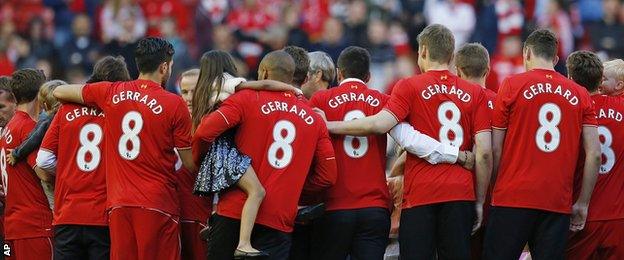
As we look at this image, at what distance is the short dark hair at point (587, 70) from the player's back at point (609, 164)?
0.41 feet

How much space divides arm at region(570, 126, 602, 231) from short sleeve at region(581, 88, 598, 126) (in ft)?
0.12

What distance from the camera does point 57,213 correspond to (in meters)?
8.73

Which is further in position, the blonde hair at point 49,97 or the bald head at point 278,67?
the blonde hair at point 49,97

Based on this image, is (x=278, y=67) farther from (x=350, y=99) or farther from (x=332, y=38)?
(x=332, y=38)

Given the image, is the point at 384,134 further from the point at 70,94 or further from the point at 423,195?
the point at 70,94

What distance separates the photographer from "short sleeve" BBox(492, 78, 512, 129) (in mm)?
8375

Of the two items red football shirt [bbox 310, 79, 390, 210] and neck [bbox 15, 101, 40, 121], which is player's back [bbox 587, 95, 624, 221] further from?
neck [bbox 15, 101, 40, 121]

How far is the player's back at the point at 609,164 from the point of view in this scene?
869 centimetres

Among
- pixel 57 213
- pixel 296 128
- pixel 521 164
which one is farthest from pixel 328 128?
pixel 57 213

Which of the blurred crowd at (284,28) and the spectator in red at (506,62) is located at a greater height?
the blurred crowd at (284,28)

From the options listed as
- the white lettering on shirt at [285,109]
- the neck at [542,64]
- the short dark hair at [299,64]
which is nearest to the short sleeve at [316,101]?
the short dark hair at [299,64]

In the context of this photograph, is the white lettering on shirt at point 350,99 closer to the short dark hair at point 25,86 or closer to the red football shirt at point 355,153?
the red football shirt at point 355,153

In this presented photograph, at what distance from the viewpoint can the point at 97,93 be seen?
848cm

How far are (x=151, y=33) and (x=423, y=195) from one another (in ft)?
38.8
